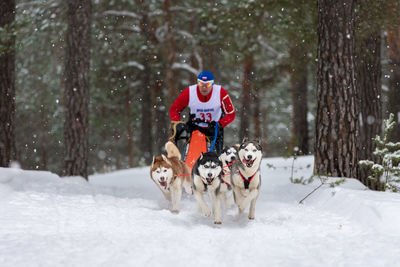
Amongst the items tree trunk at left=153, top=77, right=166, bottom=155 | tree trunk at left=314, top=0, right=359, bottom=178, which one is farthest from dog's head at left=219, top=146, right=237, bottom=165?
tree trunk at left=153, top=77, right=166, bottom=155

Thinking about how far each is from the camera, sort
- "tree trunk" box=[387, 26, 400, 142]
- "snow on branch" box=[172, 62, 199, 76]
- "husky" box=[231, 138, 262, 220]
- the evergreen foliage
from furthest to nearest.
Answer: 1. "snow on branch" box=[172, 62, 199, 76]
2. "tree trunk" box=[387, 26, 400, 142]
3. the evergreen foliage
4. "husky" box=[231, 138, 262, 220]

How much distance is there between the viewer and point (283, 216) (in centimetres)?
539

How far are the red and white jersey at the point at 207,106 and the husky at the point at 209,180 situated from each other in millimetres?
1415

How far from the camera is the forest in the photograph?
6.83 metres

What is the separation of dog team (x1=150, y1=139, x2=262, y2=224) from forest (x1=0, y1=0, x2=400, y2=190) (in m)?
2.08

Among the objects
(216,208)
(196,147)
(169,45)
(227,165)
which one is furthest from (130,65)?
(216,208)

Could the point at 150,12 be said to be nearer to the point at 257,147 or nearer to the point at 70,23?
the point at 70,23

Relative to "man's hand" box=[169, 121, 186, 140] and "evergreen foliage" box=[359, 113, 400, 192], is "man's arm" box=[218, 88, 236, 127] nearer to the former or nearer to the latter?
"man's hand" box=[169, 121, 186, 140]

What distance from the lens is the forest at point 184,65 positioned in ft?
22.4

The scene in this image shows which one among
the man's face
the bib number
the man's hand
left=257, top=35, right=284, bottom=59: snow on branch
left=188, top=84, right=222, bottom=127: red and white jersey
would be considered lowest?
the man's hand

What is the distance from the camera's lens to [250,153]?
16.8ft

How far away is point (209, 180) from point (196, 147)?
1.40m

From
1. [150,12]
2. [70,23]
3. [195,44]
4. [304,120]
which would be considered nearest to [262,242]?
[70,23]

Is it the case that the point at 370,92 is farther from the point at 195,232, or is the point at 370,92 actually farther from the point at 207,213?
the point at 195,232
